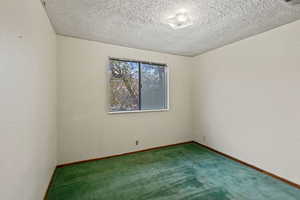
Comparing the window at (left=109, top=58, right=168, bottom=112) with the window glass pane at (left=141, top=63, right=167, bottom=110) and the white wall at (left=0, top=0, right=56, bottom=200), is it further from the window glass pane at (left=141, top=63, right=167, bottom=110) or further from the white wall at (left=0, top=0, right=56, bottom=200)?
the white wall at (left=0, top=0, right=56, bottom=200)

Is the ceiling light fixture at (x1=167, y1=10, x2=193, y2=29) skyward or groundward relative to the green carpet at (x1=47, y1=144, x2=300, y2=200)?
skyward

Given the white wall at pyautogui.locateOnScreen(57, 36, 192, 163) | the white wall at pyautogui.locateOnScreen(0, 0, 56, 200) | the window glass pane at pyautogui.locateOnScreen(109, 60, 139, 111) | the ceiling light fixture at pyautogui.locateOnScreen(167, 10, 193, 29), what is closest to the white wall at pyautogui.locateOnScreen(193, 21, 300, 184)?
the white wall at pyautogui.locateOnScreen(57, 36, 192, 163)

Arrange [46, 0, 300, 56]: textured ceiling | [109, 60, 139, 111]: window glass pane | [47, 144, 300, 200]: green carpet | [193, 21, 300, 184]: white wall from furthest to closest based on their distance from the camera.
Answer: [109, 60, 139, 111]: window glass pane, [193, 21, 300, 184]: white wall, [47, 144, 300, 200]: green carpet, [46, 0, 300, 56]: textured ceiling

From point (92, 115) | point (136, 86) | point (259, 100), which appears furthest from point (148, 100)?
point (259, 100)

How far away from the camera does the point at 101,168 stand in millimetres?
2508

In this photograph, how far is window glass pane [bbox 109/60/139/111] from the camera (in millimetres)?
3059

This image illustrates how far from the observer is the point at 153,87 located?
3.60m

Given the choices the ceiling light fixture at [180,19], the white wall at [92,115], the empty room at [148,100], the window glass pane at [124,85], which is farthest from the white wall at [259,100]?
the window glass pane at [124,85]

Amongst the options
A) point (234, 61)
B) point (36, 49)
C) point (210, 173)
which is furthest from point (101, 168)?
point (234, 61)

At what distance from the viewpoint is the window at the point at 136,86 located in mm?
3082

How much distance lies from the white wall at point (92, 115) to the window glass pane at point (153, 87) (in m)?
0.22

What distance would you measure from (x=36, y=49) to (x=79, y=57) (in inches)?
49.9

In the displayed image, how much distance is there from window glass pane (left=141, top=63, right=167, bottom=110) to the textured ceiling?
0.82 metres

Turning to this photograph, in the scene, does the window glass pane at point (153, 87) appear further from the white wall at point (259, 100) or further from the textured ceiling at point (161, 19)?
the white wall at point (259, 100)
